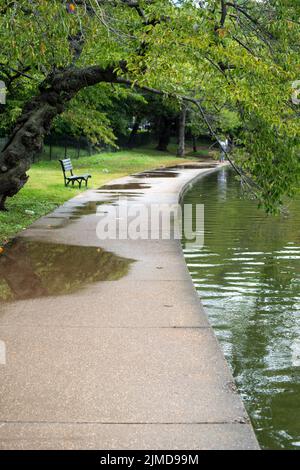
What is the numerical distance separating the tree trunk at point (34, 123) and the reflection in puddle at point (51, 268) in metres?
2.38

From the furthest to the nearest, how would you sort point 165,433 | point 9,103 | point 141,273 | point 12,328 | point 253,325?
point 9,103, point 141,273, point 253,325, point 12,328, point 165,433

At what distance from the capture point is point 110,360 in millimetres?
5375

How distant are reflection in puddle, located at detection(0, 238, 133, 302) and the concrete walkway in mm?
23

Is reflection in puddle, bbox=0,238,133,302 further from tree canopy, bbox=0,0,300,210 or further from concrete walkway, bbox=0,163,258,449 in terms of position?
tree canopy, bbox=0,0,300,210

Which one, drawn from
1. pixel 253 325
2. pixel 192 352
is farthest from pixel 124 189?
pixel 192 352

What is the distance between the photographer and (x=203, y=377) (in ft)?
16.5

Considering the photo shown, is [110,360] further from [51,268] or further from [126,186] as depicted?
[126,186]

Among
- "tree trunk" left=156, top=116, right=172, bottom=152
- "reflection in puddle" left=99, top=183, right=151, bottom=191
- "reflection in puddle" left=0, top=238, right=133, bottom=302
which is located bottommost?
"reflection in puddle" left=99, top=183, right=151, bottom=191

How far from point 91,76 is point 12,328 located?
7333 millimetres

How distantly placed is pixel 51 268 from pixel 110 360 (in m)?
3.88

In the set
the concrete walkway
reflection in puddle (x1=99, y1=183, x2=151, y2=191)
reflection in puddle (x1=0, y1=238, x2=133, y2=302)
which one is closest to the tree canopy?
the concrete walkway

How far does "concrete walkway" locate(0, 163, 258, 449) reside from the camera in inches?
161

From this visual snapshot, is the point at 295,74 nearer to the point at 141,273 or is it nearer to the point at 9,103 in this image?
the point at 141,273

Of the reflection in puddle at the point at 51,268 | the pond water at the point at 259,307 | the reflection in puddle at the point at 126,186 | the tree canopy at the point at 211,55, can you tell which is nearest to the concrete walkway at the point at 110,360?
the reflection in puddle at the point at 51,268
